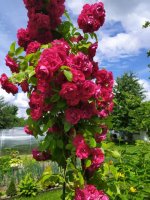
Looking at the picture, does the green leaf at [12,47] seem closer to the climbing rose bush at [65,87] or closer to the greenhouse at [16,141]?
the climbing rose bush at [65,87]

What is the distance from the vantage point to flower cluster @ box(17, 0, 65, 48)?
312cm

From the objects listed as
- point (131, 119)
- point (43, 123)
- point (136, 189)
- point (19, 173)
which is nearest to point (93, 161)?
point (43, 123)

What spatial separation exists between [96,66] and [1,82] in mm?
797

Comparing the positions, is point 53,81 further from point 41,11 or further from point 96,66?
point 41,11

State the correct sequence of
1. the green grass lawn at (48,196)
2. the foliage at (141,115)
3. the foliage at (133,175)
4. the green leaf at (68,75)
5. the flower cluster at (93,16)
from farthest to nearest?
the foliage at (141,115) → the green grass lawn at (48,196) → the foliage at (133,175) → the flower cluster at (93,16) → the green leaf at (68,75)

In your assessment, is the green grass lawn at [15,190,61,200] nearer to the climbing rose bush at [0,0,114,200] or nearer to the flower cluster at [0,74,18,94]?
the climbing rose bush at [0,0,114,200]

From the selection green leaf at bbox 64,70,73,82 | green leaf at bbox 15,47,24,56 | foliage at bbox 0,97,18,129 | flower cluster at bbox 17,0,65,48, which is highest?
foliage at bbox 0,97,18,129

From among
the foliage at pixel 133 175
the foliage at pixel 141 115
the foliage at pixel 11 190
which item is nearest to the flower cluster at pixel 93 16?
the foliage at pixel 133 175

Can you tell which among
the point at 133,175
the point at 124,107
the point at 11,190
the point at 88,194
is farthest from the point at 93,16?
the point at 124,107

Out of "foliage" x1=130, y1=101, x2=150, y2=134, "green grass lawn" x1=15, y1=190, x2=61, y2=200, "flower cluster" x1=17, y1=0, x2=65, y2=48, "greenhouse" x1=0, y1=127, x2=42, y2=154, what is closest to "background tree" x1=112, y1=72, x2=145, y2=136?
"foliage" x1=130, y1=101, x2=150, y2=134

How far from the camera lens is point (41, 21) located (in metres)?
3.10

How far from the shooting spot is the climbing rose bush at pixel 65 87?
267 cm

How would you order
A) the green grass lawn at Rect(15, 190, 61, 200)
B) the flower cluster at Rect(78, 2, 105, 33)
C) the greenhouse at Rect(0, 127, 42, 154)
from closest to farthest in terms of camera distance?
1. the flower cluster at Rect(78, 2, 105, 33)
2. the green grass lawn at Rect(15, 190, 61, 200)
3. the greenhouse at Rect(0, 127, 42, 154)

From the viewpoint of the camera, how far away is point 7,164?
11336 mm
